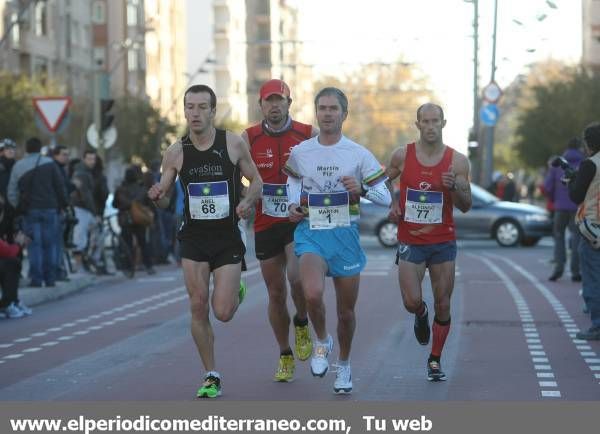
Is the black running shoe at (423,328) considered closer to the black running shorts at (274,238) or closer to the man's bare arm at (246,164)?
the black running shorts at (274,238)

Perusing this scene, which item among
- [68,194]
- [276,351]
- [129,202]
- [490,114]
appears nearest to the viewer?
[276,351]

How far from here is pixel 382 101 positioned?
460ft

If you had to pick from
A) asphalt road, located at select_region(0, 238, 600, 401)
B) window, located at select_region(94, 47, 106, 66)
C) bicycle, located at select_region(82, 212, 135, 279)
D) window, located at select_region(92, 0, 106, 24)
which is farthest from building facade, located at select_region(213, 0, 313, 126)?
asphalt road, located at select_region(0, 238, 600, 401)

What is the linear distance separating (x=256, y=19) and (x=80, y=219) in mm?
115592

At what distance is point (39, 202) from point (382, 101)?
118818 millimetres

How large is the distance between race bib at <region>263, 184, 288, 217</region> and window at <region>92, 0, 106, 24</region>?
79283mm

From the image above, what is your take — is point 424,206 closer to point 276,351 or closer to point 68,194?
point 276,351

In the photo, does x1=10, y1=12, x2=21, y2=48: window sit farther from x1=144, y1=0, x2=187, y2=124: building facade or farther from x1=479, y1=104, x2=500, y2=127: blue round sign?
x1=144, y1=0, x2=187, y2=124: building facade

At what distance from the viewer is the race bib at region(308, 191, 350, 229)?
35.9 ft

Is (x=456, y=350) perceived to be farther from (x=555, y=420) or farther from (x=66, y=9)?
(x=66, y=9)

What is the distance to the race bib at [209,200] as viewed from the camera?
10859 mm

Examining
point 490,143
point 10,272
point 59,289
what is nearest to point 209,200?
point 10,272

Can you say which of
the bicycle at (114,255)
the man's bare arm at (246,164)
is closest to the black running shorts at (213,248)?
the man's bare arm at (246,164)

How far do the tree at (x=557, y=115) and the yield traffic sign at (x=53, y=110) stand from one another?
50084 millimetres
